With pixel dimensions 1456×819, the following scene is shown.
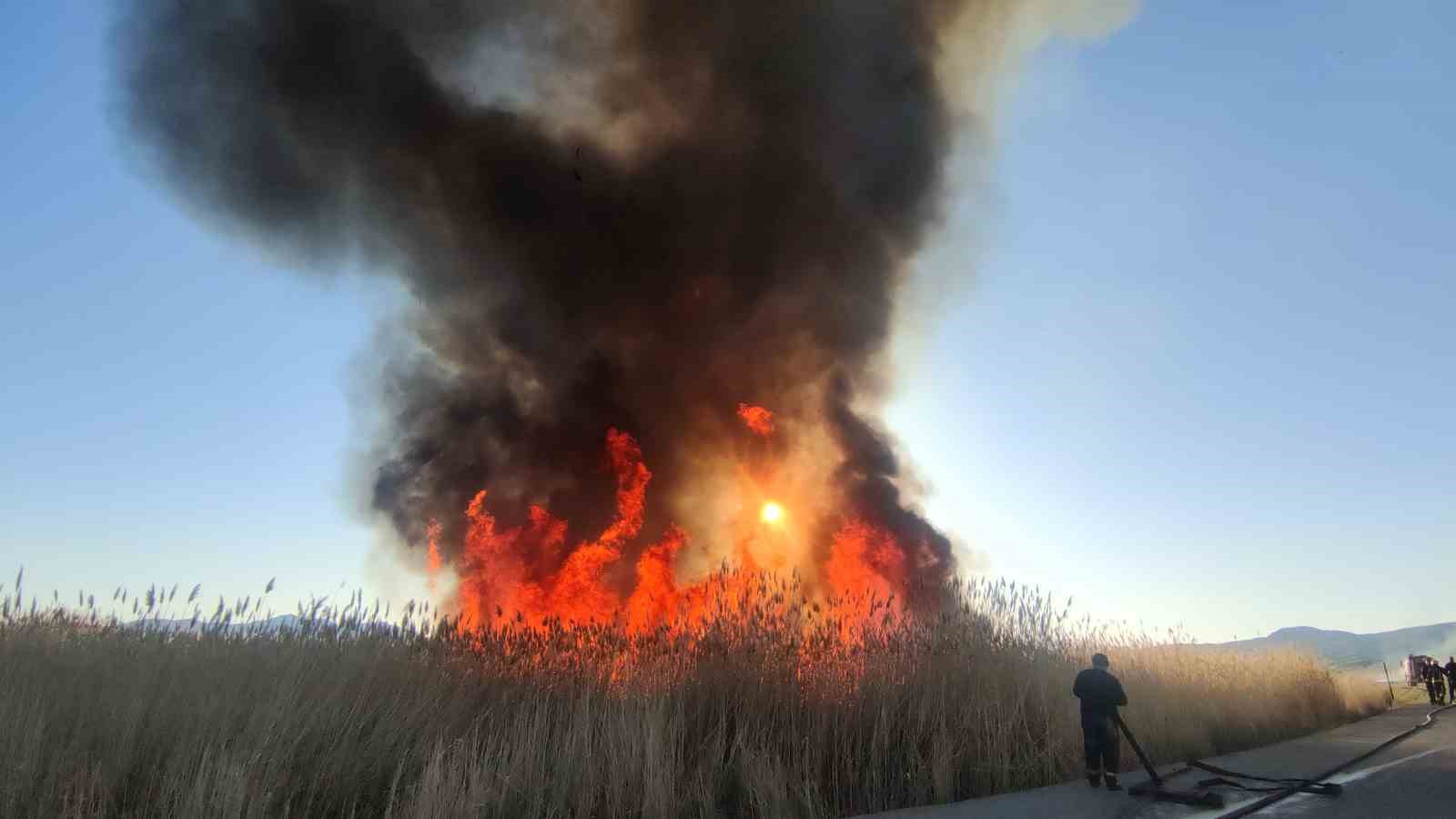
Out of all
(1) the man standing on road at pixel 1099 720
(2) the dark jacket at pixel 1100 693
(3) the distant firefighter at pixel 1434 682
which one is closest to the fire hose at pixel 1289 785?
(1) the man standing on road at pixel 1099 720

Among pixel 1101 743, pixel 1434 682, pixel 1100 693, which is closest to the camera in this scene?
pixel 1101 743

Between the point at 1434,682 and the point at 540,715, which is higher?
the point at 540,715

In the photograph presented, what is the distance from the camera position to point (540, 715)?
695cm

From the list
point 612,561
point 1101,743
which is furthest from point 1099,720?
point 612,561

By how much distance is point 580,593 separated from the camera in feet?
61.5

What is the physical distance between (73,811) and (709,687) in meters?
5.31

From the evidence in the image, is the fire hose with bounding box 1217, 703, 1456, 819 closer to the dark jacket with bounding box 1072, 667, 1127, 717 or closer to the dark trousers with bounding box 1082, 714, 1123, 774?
the dark trousers with bounding box 1082, 714, 1123, 774

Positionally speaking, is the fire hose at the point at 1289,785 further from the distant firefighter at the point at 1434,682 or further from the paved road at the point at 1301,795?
the distant firefighter at the point at 1434,682

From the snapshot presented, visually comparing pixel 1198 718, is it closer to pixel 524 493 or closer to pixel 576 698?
pixel 576 698

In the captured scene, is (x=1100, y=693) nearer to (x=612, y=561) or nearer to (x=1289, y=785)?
(x=1289, y=785)

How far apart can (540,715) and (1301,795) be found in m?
8.26

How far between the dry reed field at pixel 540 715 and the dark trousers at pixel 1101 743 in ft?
2.26

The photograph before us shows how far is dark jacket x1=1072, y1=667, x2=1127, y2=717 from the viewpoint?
8305 millimetres

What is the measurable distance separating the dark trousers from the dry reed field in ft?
2.26
